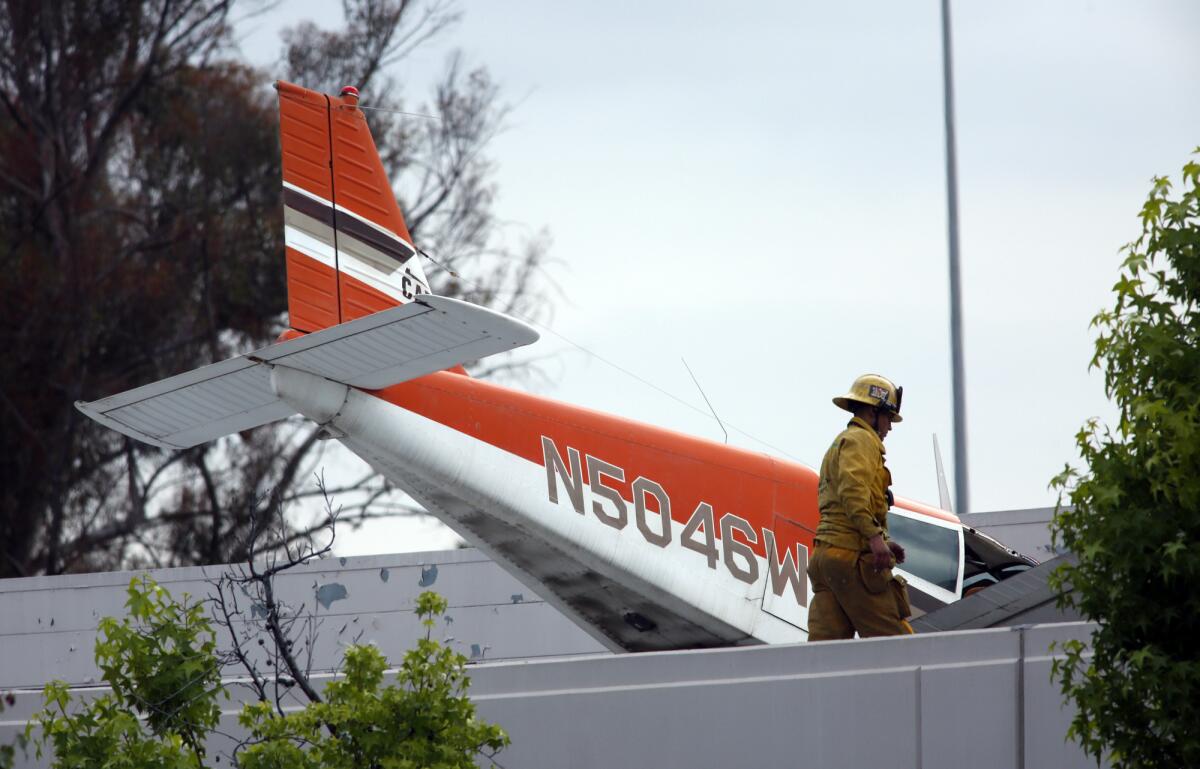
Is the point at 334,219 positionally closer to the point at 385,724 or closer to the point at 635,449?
the point at 635,449

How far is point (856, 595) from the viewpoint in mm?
7664

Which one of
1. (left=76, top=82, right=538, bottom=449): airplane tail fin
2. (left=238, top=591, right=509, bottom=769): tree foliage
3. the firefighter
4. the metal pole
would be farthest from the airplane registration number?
the metal pole

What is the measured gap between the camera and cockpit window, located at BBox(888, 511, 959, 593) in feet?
30.3

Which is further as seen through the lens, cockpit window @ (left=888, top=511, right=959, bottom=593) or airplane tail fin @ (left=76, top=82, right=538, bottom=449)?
cockpit window @ (left=888, top=511, right=959, bottom=593)

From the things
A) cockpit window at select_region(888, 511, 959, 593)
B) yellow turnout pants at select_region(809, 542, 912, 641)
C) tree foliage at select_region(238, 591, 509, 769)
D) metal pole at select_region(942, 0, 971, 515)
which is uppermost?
metal pole at select_region(942, 0, 971, 515)

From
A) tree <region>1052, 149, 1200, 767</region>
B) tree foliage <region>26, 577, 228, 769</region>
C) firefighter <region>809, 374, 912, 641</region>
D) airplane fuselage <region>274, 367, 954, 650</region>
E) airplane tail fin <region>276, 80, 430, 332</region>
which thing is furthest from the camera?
airplane tail fin <region>276, 80, 430, 332</region>

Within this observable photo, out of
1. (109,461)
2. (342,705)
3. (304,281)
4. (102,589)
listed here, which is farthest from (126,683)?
(109,461)

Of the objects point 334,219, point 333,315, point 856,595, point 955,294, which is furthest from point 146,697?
point 955,294

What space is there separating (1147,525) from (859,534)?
301cm

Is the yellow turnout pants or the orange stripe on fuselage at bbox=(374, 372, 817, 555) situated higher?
the orange stripe on fuselage at bbox=(374, 372, 817, 555)

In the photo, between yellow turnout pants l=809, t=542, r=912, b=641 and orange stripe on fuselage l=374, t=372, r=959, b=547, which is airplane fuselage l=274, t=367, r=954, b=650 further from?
yellow turnout pants l=809, t=542, r=912, b=641

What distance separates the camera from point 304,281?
10008 mm

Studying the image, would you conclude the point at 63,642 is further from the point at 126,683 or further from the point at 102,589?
the point at 126,683

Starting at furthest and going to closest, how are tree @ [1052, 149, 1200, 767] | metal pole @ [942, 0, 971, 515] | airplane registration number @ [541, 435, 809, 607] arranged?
1. metal pole @ [942, 0, 971, 515]
2. airplane registration number @ [541, 435, 809, 607]
3. tree @ [1052, 149, 1200, 767]
